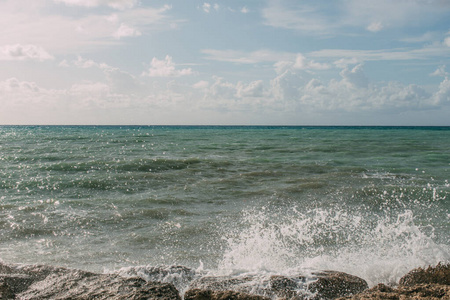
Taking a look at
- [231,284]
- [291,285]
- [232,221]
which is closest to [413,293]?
[291,285]

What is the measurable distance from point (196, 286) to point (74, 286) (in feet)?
4.81

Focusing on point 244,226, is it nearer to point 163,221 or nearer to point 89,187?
point 163,221

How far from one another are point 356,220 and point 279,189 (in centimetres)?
344

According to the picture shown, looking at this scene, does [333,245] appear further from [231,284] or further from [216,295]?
[216,295]

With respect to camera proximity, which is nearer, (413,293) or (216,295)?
(413,293)

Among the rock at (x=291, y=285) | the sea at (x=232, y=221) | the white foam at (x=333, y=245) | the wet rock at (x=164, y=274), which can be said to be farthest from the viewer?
the sea at (x=232, y=221)

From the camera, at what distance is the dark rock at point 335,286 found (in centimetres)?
415

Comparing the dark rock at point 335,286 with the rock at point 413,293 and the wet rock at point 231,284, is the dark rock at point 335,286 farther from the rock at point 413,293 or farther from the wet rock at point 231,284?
the wet rock at point 231,284

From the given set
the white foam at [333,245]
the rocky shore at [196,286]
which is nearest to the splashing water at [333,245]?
the white foam at [333,245]

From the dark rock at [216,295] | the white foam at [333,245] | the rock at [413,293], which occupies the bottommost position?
the white foam at [333,245]

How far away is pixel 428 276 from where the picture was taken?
177 inches

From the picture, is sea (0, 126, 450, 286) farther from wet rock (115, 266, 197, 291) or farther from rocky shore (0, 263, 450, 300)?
rocky shore (0, 263, 450, 300)

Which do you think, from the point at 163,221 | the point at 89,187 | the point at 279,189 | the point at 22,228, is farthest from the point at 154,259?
the point at 89,187

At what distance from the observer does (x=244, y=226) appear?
7.35 meters
